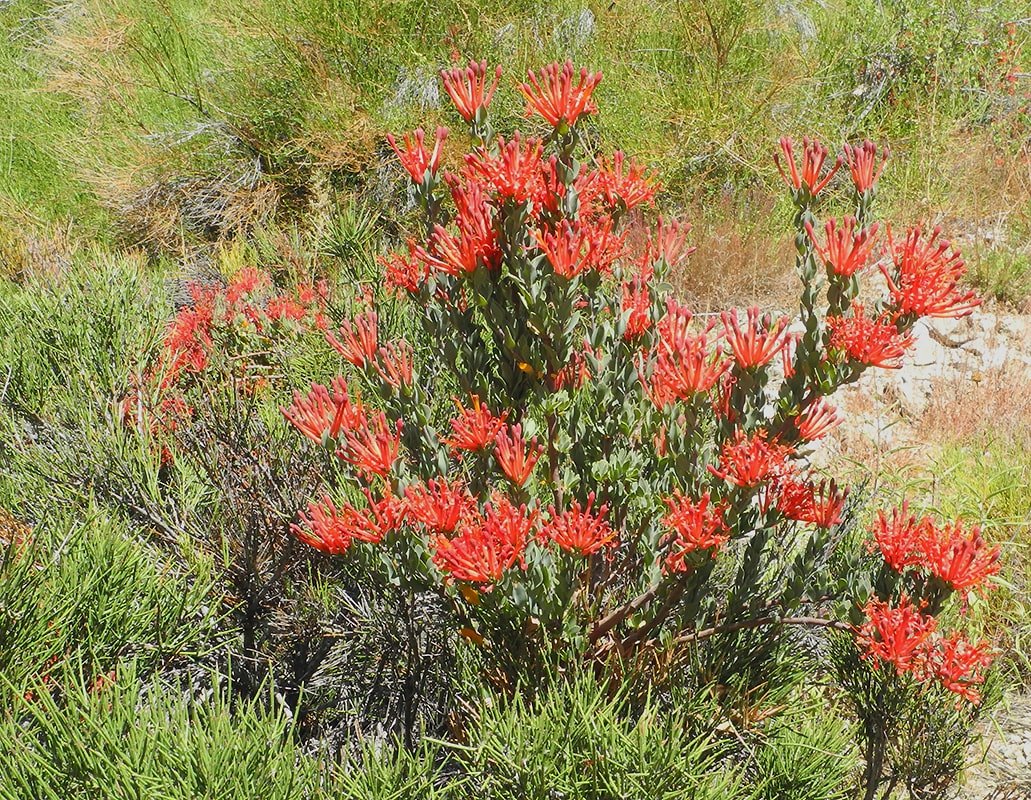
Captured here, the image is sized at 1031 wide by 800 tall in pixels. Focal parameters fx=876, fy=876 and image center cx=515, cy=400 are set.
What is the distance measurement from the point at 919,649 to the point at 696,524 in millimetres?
428

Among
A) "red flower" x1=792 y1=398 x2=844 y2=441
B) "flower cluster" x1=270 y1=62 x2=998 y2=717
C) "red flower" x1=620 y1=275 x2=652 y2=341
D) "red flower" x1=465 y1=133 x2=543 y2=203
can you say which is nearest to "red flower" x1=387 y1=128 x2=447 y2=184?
"flower cluster" x1=270 y1=62 x2=998 y2=717

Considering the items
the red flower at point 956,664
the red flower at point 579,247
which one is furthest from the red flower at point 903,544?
the red flower at point 579,247

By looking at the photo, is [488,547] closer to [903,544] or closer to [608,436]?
[608,436]

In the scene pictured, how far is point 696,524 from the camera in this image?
1484 millimetres

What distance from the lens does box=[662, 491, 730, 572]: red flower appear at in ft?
4.86

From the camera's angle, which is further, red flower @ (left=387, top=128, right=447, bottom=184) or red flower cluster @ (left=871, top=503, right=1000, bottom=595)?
red flower @ (left=387, top=128, right=447, bottom=184)

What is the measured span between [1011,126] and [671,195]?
253 cm

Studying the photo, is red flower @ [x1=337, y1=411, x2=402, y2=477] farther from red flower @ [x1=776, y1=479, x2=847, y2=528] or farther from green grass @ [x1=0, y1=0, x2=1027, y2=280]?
green grass @ [x1=0, y1=0, x2=1027, y2=280]

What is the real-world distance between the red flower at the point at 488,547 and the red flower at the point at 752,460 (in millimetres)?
354

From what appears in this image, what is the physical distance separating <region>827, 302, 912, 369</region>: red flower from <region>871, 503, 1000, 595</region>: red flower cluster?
0.28 meters

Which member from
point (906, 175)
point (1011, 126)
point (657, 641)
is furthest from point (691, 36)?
point (657, 641)

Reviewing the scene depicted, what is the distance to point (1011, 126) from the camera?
6.14 metres

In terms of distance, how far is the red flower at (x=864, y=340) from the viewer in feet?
4.62

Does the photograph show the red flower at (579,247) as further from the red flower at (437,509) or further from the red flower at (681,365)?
the red flower at (437,509)
